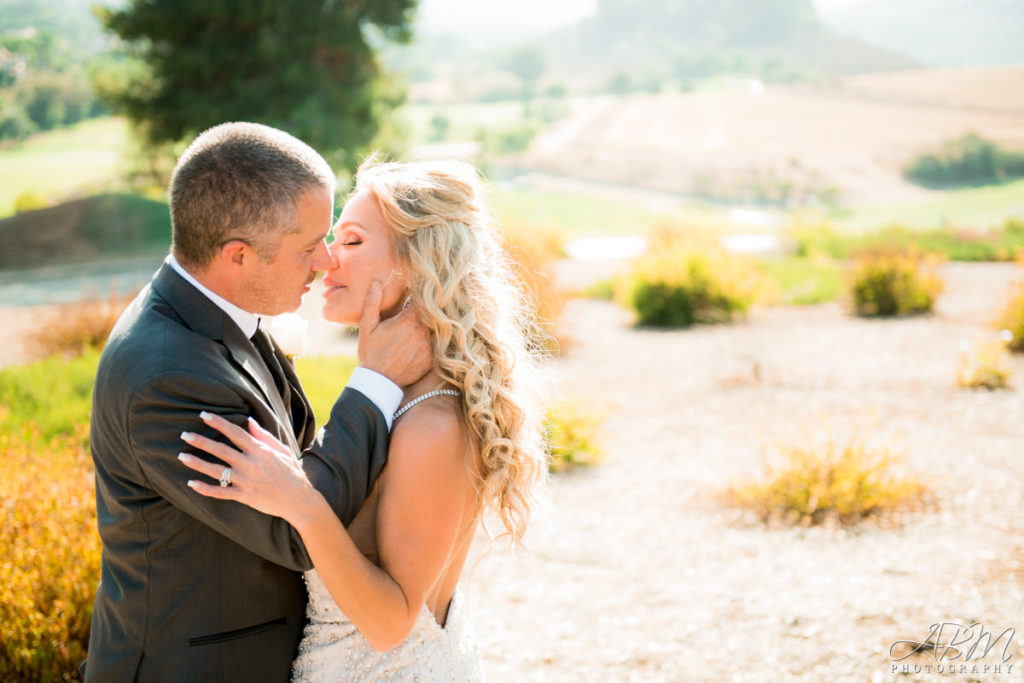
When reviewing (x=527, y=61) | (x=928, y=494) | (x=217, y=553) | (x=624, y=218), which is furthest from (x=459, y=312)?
(x=527, y=61)

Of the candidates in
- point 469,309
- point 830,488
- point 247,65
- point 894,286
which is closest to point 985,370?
point 830,488

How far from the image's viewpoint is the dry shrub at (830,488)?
245 inches

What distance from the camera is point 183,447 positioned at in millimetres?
1991

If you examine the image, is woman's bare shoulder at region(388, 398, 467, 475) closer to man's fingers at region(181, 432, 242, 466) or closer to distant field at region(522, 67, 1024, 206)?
man's fingers at region(181, 432, 242, 466)

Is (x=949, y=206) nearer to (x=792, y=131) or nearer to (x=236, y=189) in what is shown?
(x=792, y=131)

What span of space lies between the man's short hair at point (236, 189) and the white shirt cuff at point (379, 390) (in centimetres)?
44

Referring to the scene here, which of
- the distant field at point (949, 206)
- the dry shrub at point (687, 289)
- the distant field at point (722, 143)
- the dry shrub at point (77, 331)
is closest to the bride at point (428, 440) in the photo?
the dry shrub at point (77, 331)

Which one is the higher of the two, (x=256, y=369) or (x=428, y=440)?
(x=256, y=369)

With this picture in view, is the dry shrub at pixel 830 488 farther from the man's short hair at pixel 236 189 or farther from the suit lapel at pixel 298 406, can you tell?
the man's short hair at pixel 236 189

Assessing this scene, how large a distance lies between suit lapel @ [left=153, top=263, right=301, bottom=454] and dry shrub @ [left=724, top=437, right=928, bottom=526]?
5043mm

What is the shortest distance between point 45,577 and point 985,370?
31.9ft

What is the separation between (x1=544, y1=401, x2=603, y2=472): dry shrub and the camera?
777 centimetres

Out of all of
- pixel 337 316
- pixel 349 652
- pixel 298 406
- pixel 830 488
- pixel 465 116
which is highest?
pixel 337 316

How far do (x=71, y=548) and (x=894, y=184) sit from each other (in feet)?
212
